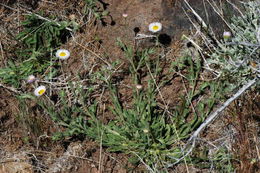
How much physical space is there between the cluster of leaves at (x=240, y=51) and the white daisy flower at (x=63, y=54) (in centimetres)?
117

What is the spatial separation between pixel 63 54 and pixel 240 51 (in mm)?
1435

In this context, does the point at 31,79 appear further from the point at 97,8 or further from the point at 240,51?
the point at 240,51

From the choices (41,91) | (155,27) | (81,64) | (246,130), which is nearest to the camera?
(246,130)

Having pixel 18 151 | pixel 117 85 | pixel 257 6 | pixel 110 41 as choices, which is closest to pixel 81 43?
pixel 110 41

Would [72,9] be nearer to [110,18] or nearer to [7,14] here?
[110,18]

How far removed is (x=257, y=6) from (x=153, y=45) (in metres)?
0.87

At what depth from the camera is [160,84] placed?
3080 millimetres

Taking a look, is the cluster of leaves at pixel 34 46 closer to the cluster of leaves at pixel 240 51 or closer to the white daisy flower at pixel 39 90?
the white daisy flower at pixel 39 90

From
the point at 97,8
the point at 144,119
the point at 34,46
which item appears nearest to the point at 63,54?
the point at 34,46

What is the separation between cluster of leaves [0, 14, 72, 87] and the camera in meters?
3.37

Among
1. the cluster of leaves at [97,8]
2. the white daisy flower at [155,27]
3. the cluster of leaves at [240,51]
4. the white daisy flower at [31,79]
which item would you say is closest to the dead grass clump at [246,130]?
the cluster of leaves at [240,51]

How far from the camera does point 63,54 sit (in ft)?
11.0

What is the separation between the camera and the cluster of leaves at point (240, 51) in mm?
2921

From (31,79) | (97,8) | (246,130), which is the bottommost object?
(246,130)
